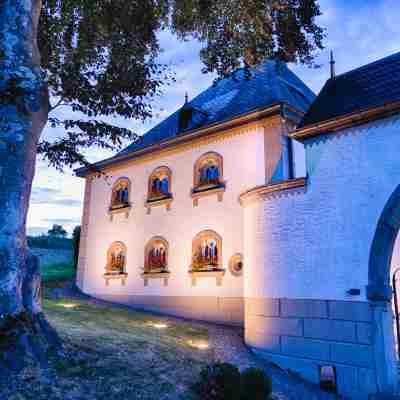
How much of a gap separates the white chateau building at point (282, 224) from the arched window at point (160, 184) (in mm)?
57

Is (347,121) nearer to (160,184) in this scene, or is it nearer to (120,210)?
(160,184)

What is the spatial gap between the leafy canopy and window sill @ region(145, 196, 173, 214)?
614 cm

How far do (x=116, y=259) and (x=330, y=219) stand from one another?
37.5 feet

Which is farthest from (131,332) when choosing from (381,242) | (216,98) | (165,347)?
(216,98)

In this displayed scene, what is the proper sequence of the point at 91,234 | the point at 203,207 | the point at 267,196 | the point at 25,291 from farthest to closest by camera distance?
the point at 91,234
the point at 203,207
the point at 267,196
the point at 25,291

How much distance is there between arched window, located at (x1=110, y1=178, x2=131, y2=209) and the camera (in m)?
17.9

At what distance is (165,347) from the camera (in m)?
9.01

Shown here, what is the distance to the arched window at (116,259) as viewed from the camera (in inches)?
675

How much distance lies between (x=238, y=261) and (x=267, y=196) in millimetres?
3704

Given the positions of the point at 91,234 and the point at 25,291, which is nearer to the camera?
the point at 25,291

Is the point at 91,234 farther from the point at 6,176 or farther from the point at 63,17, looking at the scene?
the point at 6,176

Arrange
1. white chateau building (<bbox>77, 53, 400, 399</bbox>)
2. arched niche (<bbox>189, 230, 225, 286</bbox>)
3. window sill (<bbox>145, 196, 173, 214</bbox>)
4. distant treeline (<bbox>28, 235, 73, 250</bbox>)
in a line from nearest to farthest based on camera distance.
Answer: white chateau building (<bbox>77, 53, 400, 399</bbox>) → arched niche (<bbox>189, 230, 225, 286</bbox>) → window sill (<bbox>145, 196, 173, 214</bbox>) → distant treeline (<bbox>28, 235, 73, 250</bbox>)

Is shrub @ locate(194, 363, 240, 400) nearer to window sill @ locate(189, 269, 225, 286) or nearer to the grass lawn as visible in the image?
the grass lawn

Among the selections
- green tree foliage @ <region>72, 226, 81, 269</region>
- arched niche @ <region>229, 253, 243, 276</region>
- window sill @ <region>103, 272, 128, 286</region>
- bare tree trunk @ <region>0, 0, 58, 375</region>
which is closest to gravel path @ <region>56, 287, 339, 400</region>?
arched niche @ <region>229, 253, 243, 276</region>
